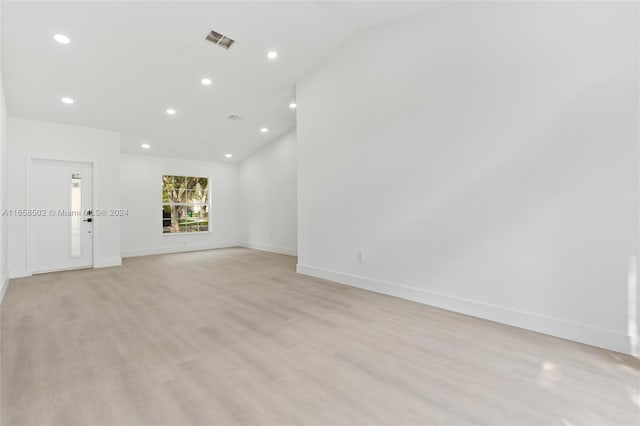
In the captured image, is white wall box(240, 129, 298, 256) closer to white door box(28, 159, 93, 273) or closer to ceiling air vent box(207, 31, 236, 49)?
ceiling air vent box(207, 31, 236, 49)

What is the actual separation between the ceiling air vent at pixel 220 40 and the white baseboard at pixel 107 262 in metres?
4.85

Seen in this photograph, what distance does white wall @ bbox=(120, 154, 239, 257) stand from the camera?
7.28m

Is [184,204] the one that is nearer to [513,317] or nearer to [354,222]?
[354,222]

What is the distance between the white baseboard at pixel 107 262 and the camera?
5.76 m

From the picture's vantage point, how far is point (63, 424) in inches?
57.9

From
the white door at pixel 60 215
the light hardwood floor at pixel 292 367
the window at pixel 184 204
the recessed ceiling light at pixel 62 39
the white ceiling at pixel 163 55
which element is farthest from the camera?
the window at pixel 184 204

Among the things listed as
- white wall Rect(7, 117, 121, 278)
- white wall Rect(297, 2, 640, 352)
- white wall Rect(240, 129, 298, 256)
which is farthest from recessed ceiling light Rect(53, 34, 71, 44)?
white wall Rect(240, 129, 298, 256)

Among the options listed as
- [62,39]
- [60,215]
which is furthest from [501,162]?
[60,215]

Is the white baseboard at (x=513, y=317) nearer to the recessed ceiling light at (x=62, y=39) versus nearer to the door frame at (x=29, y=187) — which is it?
the recessed ceiling light at (x=62, y=39)

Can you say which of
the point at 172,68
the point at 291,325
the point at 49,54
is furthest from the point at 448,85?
the point at 49,54

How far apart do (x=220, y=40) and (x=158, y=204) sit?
540 centimetres

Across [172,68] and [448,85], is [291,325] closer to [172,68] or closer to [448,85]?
[448,85]

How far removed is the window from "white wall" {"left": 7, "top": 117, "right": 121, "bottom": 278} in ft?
6.57

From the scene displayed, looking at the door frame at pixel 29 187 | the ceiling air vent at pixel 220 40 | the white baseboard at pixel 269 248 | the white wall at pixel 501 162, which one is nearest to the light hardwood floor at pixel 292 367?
the white wall at pixel 501 162
